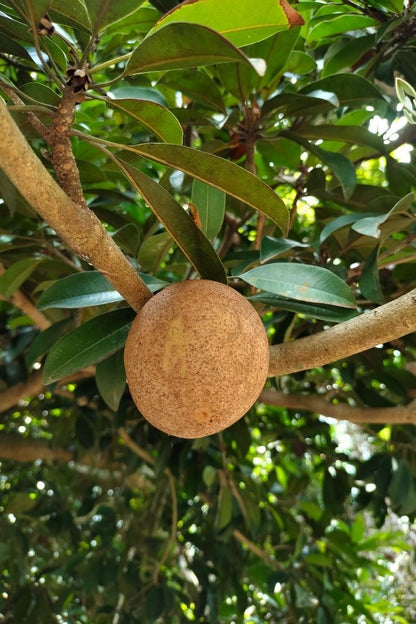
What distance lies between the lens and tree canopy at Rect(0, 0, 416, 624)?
862 millimetres

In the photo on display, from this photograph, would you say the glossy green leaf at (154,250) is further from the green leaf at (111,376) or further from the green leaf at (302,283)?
the green leaf at (302,283)

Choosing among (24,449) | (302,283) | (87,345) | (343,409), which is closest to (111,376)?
(87,345)

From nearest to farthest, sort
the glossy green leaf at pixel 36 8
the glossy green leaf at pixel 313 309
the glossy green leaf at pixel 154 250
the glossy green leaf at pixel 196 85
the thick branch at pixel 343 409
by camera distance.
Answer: the glossy green leaf at pixel 36 8 < the glossy green leaf at pixel 313 309 < the glossy green leaf at pixel 154 250 < the glossy green leaf at pixel 196 85 < the thick branch at pixel 343 409

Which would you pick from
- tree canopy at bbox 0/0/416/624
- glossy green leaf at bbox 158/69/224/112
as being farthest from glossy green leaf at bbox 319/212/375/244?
glossy green leaf at bbox 158/69/224/112

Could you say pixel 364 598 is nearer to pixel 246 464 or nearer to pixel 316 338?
pixel 246 464

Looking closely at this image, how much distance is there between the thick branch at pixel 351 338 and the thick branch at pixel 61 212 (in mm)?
228

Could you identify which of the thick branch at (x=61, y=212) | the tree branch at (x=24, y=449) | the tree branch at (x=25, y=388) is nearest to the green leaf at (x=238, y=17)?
the thick branch at (x=61, y=212)

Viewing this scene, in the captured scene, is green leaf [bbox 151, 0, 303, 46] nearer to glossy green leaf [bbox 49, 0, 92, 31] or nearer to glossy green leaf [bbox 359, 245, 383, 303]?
glossy green leaf [bbox 49, 0, 92, 31]

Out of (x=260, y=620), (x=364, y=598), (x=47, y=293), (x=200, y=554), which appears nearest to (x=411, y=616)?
(x=364, y=598)

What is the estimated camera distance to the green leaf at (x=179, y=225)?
89cm

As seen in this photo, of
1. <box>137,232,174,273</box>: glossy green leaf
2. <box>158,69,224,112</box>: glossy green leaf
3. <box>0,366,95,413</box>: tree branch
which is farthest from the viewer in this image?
<box>0,366,95,413</box>: tree branch

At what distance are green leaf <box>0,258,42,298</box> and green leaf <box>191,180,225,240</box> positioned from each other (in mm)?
417

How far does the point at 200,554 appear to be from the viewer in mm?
2406

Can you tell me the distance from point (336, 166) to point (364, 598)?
209 cm
